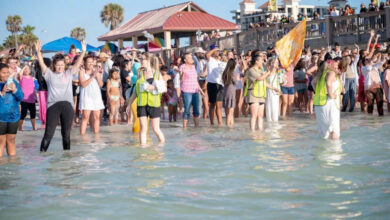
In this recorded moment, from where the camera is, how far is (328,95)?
36.6 ft

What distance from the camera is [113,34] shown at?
60.3 metres

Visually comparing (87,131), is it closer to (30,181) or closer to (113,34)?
(30,181)

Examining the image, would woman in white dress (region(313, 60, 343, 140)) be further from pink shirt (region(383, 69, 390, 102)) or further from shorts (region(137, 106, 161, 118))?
pink shirt (region(383, 69, 390, 102))

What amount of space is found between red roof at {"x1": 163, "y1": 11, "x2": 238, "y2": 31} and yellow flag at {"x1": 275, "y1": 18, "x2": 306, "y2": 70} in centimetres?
3266

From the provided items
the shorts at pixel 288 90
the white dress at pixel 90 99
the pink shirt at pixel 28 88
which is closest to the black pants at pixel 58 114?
the white dress at pixel 90 99

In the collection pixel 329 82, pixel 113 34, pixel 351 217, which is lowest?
pixel 351 217

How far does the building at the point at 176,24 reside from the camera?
164ft

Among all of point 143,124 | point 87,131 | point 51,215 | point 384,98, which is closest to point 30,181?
point 51,215

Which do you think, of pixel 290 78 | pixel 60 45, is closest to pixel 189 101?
pixel 290 78

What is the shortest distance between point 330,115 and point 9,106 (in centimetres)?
560

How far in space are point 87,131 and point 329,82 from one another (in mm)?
6335

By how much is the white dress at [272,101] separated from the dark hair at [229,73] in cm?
113

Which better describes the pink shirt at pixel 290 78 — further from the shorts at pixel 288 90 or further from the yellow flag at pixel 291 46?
the yellow flag at pixel 291 46

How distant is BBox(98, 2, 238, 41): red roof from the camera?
5006 cm
